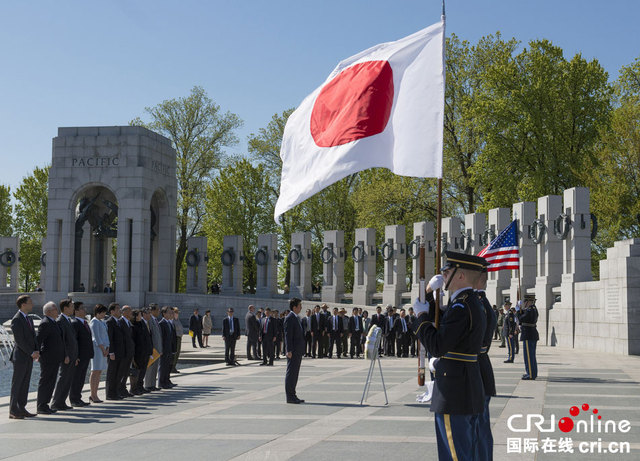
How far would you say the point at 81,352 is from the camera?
13.8 m

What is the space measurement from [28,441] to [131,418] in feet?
7.34

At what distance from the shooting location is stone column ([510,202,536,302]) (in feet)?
111

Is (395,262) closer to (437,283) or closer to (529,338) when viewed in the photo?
(529,338)

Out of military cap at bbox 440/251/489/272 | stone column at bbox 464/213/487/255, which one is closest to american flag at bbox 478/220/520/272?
stone column at bbox 464/213/487/255

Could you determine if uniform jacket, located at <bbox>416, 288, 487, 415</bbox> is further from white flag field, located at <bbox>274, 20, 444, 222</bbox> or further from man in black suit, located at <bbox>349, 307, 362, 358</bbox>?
man in black suit, located at <bbox>349, 307, 362, 358</bbox>

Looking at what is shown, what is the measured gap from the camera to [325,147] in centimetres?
964

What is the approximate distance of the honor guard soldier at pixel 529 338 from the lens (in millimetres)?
17156

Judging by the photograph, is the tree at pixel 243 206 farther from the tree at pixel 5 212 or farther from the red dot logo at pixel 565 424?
the red dot logo at pixel 565 424

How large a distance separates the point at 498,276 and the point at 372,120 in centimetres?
2664

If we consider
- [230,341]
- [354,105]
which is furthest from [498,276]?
[354,105]

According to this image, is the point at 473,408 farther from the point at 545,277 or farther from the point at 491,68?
the point at 491,68

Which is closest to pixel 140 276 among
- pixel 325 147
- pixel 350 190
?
pixel 350 190

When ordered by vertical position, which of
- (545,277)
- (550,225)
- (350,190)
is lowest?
(545,277)

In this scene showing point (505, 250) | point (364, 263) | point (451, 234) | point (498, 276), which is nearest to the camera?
point (505, 250)
